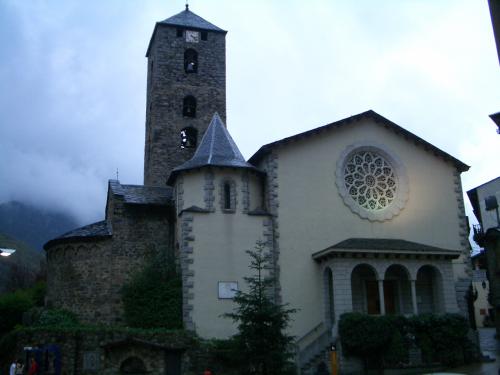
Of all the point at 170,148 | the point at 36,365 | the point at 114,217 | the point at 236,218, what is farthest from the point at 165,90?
the point at 36,365

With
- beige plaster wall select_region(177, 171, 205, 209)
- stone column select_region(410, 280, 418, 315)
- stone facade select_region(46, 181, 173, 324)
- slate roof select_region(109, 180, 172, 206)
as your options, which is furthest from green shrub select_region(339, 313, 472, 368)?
slate roof select_region(109, 180, 172, 206)

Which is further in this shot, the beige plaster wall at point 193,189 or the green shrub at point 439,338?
the beige plaster wall at point 193,189

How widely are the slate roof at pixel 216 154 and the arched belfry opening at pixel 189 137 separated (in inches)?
248

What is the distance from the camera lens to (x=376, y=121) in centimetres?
3108

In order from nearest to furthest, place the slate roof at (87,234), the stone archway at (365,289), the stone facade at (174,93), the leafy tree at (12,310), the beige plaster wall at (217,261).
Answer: the beige plaster wall at (217,261), the stone archway at (365,289), the slate roof at (87,234), the leafy tree at (12,310), the stone facade at (174,93)

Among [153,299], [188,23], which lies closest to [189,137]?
[188,23]

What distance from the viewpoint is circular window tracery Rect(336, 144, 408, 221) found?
2950cm

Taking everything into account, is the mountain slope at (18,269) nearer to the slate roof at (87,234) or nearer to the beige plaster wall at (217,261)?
the slate roof at (87,234)

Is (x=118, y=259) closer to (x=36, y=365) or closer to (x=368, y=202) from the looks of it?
(x=36, y=365)

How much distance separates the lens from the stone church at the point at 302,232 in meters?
26.6

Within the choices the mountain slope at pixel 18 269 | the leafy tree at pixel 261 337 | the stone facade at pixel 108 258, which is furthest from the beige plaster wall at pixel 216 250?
the mountain slope at pixel 18 269

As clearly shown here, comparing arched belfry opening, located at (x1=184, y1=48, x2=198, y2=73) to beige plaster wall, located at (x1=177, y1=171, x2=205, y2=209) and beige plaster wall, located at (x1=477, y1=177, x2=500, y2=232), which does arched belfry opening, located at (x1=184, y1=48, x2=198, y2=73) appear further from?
beige plaster wall, located at (x1=477, y1=177, x2=500, y2=232)

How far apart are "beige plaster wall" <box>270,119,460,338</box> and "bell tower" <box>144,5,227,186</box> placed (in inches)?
435

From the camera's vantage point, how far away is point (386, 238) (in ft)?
96.3
